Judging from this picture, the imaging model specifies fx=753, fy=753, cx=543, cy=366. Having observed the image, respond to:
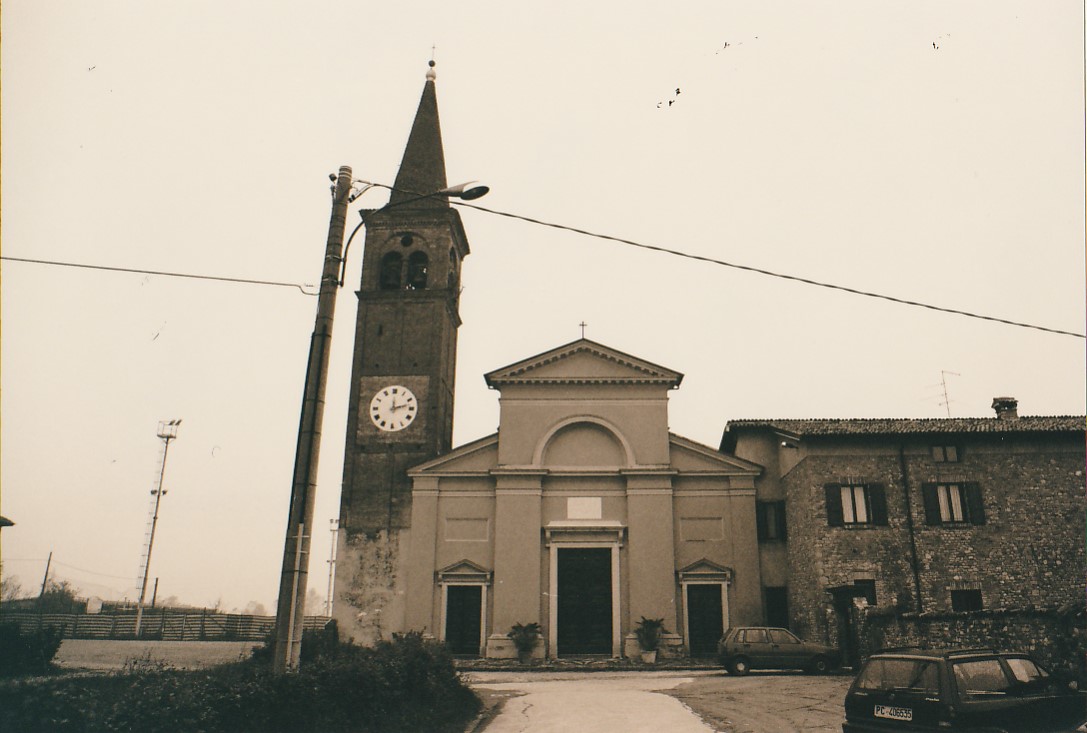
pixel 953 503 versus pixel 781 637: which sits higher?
pixel 953 503

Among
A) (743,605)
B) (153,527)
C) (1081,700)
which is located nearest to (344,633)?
(743,605)

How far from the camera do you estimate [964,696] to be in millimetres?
8016

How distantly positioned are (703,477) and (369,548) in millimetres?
12487

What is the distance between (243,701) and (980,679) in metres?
7.94

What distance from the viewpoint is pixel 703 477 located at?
27.7m

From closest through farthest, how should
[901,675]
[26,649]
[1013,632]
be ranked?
[901,675], [1013,632], [26,649]

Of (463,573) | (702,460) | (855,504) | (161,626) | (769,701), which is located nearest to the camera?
(769,701)

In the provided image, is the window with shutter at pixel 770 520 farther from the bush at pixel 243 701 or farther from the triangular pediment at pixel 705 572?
the bush at pixel 243 701

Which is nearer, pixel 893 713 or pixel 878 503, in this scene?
pixel 893 713

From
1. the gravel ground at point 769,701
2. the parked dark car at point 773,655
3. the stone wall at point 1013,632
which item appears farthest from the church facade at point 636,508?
the gravel ground at point 769,701

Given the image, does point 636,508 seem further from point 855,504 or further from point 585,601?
point 855,504

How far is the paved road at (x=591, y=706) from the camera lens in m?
11.1

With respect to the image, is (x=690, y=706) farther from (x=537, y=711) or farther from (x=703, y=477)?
(x=703, y=477)

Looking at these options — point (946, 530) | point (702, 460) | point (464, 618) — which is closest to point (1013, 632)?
point (946, 530)
